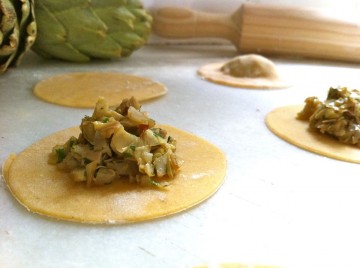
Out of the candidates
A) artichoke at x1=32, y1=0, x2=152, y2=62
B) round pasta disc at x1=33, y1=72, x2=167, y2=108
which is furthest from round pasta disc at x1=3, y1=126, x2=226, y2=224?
artichoke at x1=32, y1=0, x2=152, y2=62

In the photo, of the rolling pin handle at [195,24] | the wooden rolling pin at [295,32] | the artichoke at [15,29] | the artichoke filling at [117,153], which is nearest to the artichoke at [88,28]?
the artichoke at [15,29]

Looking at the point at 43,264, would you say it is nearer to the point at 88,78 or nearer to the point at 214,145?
the point at 214,145

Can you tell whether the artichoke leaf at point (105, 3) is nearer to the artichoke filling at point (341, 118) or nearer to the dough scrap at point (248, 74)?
the dough scrap at point (248, 74)

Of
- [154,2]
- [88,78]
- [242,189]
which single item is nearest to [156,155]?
[242,189]

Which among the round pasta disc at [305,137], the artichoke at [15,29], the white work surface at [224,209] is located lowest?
the white work surface at [224,209]

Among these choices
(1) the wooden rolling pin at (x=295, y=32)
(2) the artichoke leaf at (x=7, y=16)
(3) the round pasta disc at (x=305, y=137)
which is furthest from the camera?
(1) the wooden rolling pin at (x=295, y=32)

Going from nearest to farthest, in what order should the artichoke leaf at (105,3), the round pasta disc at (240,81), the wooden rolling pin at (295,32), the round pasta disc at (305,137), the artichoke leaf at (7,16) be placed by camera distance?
the round pasta disc at (305,137) < the artichoke leaf at (7,16) < the round pasta disc at (240,81) < the artichoke leaf at (105,3) < the wooden rolling pin at (295,32)

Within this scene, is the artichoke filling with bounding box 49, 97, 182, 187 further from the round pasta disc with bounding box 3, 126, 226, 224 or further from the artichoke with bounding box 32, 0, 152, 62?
the artichoke with bounding box 32, 0, 152, 62
